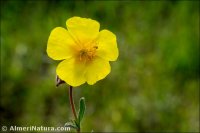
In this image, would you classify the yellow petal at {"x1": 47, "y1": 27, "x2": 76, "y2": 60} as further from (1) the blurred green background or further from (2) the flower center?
(1) the blurred green background

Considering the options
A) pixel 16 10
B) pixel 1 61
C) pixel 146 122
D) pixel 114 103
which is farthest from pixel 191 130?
pixel 16 10

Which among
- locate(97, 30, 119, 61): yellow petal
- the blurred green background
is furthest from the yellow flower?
the blurred green background

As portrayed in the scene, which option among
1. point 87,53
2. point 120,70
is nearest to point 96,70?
point 87,53

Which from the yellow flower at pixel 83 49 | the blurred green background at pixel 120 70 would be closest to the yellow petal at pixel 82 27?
the yellow flower at pixel 83 49

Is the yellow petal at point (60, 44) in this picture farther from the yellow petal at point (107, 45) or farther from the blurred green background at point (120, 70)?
the blurred green background at point (120, 70)

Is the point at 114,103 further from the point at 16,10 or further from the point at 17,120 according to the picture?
the point at 16,10
